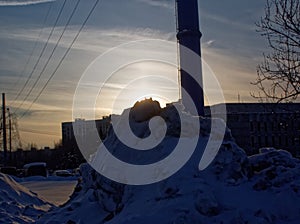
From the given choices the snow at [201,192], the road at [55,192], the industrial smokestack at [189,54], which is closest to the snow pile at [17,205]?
the road at [55,192]

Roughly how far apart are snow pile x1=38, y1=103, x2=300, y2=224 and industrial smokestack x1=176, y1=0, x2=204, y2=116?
22.9ft

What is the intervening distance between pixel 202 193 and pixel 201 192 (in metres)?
0.03

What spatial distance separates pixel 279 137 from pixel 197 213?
6632cm

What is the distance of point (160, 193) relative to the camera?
7.37m

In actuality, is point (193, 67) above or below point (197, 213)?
above

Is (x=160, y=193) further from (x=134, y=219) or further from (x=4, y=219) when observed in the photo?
(x=4, y=219)

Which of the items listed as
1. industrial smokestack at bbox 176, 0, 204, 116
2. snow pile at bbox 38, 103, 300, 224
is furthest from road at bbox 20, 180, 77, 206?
snow pile at bbox 38, 103, 300, 224

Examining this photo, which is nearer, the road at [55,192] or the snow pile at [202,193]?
the snow pile at [202,193]

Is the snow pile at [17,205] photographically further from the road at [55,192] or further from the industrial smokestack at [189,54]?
the industrial smokestack at [189,54]

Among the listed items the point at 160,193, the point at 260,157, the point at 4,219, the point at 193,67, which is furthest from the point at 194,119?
the point at 193,67

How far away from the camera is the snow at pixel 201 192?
6852mm

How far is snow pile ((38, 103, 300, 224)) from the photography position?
6848 mm

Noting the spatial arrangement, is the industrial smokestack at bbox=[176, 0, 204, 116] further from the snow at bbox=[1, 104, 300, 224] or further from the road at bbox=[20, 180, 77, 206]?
the snow at bbox=[1, 104, 300, 224]

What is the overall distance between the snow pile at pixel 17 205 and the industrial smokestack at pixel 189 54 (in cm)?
569
